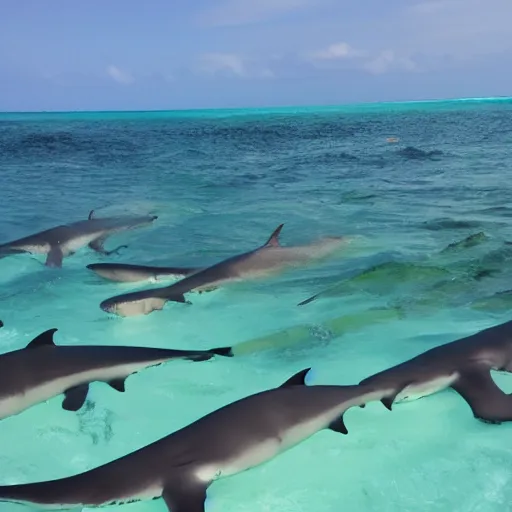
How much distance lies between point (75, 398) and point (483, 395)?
3146 millimetres

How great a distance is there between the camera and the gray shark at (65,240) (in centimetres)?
988

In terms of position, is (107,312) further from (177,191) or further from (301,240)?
(177,191)

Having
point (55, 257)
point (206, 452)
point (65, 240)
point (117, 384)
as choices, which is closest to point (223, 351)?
point (117, 384)

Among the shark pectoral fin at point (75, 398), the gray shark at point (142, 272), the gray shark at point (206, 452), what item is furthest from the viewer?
the gray shark at point (142, 272)

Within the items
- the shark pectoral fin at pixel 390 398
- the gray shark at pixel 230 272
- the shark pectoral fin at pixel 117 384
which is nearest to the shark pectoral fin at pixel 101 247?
the gray shark at pixel 230 272

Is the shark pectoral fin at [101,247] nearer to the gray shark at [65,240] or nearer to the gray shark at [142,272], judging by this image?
the gray shark at [65,240]

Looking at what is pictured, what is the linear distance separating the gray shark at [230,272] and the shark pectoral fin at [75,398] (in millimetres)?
2105

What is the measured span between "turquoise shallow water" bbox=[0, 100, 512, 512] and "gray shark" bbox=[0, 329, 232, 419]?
0.59 ft

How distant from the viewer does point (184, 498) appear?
3.60 metres

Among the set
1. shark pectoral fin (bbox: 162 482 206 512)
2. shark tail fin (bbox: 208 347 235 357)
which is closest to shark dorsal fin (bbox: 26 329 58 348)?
shark tail fin (bbox: 208 347 235 357)

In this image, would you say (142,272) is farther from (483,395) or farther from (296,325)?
(483,395)

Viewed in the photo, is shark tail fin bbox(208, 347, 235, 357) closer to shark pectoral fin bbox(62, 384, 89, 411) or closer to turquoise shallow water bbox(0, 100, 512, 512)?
turquoise shallow water bbox(0, 100, 512, 512)

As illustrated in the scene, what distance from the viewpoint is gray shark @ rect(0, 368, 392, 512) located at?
3.52m

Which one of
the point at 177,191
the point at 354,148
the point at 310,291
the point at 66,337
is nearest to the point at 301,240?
the point at 310,291
